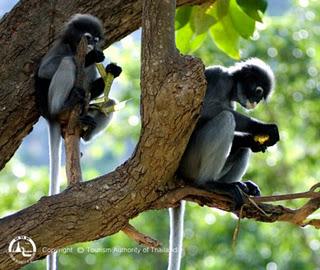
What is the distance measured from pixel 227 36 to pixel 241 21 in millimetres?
217

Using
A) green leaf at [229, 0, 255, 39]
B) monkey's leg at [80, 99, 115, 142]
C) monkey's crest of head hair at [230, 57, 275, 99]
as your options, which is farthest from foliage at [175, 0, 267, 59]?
monkey's leg at [80, 99, 115, 142]

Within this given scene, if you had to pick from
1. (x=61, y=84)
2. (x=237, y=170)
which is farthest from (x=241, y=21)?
(x=61, y=84)

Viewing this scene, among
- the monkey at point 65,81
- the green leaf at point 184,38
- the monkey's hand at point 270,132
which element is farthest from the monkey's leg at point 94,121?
the monkey's hand at point 270,132

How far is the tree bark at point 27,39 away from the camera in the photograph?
6.02 meters

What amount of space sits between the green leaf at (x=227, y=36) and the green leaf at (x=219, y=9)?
57 millimetres

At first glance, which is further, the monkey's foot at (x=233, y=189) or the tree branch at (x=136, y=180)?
the monkey's foot at (x=233, y=189)

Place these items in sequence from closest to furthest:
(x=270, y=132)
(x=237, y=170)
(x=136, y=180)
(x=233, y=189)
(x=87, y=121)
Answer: (x=136, y=180)
(x=233, y=189)
(x=270, y=132)
(x=87, y=121)
(x=237, y=170)

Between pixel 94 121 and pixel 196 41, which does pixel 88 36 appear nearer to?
pixel 94 121

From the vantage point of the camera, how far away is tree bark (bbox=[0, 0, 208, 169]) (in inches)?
237

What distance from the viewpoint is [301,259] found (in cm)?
1303

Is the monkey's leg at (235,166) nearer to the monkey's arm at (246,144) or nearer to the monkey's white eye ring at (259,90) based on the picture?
the monkey's arm at (246,144)

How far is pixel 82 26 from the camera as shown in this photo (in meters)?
6.69

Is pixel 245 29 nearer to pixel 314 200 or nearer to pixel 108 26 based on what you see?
pixel 108 26

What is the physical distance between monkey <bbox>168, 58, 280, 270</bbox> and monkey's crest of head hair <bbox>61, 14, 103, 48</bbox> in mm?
928
